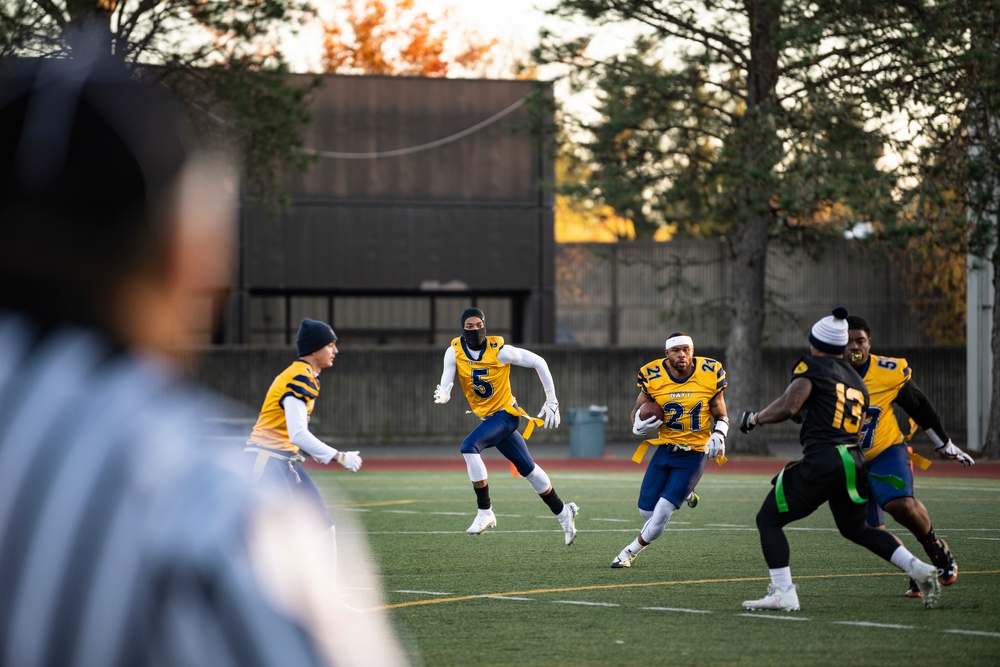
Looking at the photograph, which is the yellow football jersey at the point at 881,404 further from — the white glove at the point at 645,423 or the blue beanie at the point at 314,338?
the blue beanie at the point at 314,338

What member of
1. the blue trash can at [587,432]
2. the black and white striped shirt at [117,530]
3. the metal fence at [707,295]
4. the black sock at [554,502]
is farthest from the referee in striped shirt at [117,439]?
the metal fence at [707,295]

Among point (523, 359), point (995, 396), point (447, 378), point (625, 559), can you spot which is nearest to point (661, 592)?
point (625, 559)

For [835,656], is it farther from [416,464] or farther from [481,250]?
[481,250]

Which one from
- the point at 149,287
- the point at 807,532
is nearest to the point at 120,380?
the point at 149,287

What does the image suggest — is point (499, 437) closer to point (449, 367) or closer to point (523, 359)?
point (523, 359)

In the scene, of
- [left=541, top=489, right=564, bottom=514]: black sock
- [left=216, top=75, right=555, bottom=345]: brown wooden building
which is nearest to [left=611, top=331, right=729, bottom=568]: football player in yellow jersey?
[left=541, top=489, right=564, bottom=514]: black sock

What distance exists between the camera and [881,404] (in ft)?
35.9

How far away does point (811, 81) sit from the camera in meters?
28.1

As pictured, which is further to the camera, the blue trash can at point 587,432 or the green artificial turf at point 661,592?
the blue trash can at point 587,432

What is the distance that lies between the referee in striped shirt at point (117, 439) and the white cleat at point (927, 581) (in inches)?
340

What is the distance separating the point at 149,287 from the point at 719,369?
12272 millimetres

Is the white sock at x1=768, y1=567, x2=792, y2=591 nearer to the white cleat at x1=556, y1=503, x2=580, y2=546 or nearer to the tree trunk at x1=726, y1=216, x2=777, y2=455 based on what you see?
the white cleat at x1=556, y1=503, x2=580, y2=546

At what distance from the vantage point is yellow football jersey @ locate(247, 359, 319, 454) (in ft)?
31.2

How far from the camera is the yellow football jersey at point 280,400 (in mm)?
9516
